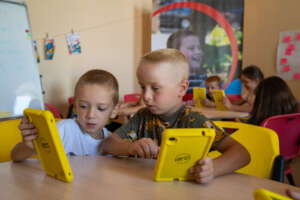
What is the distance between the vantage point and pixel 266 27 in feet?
13.2

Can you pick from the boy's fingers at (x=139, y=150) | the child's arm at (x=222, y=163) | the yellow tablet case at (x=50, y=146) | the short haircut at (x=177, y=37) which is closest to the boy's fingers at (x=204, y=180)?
the child's arm at (x=222, y=163)

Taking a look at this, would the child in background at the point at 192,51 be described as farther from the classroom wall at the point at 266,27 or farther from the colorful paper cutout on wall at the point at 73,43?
the colorful paper cutout on wall at the point at 73,43

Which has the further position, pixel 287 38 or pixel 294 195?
pixel 287 38

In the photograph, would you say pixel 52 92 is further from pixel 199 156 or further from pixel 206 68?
pixel 199 156

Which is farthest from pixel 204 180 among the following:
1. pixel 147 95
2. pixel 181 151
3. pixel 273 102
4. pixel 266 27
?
pixel 266 27

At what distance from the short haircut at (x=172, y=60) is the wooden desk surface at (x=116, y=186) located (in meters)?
0.43

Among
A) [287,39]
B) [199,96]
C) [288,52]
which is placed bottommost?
[199,96]

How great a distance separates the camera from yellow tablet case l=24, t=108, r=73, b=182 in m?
0.70

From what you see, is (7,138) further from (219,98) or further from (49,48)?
(49,48)

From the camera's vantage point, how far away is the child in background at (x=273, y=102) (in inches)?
85.2

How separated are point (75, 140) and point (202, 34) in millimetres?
3865

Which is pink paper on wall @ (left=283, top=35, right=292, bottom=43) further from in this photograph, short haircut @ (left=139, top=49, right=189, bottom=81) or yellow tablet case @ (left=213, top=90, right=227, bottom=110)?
short haircut @ (left=139, top=49, right=189, bottom=81)

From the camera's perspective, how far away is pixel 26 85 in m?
2.40

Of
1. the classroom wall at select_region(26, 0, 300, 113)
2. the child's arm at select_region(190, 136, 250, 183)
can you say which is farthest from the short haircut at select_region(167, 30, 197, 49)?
the child's arm at select_region(190, 136, 250, 183)
